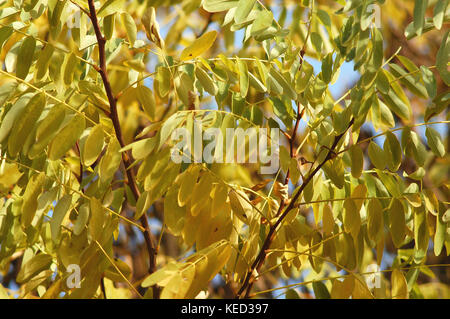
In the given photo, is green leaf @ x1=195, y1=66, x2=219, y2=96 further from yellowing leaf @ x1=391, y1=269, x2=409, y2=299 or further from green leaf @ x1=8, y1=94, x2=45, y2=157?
yellowing leaf @ x1=391, y1=269, x2=409, y2=299

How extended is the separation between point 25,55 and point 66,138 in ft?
0.53

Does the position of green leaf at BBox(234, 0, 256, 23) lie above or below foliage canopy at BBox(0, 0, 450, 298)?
above

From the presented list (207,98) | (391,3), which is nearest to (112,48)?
(207,98)

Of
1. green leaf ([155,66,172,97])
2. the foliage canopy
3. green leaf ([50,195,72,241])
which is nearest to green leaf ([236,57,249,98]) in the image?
the foliage canopy

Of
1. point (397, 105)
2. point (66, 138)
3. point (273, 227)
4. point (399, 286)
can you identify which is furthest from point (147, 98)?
point (399, 286)

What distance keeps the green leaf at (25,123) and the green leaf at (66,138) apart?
0.04m

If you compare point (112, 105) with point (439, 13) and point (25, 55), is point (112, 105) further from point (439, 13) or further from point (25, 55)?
point (439, 13)

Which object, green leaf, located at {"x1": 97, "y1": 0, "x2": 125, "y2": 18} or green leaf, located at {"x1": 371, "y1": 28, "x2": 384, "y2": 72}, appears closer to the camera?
green leaf, located at {"x1": 371, "y1": 28, "x2": 384, "y2": 72}

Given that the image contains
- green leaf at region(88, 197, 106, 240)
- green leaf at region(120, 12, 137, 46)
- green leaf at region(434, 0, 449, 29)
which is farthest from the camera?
green leaf at region(120, 12, 137, 46)

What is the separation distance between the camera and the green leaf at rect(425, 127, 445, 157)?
94cm

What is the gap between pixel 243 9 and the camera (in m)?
0.93

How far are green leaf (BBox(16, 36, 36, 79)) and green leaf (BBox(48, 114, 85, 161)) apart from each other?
0.13 metres
